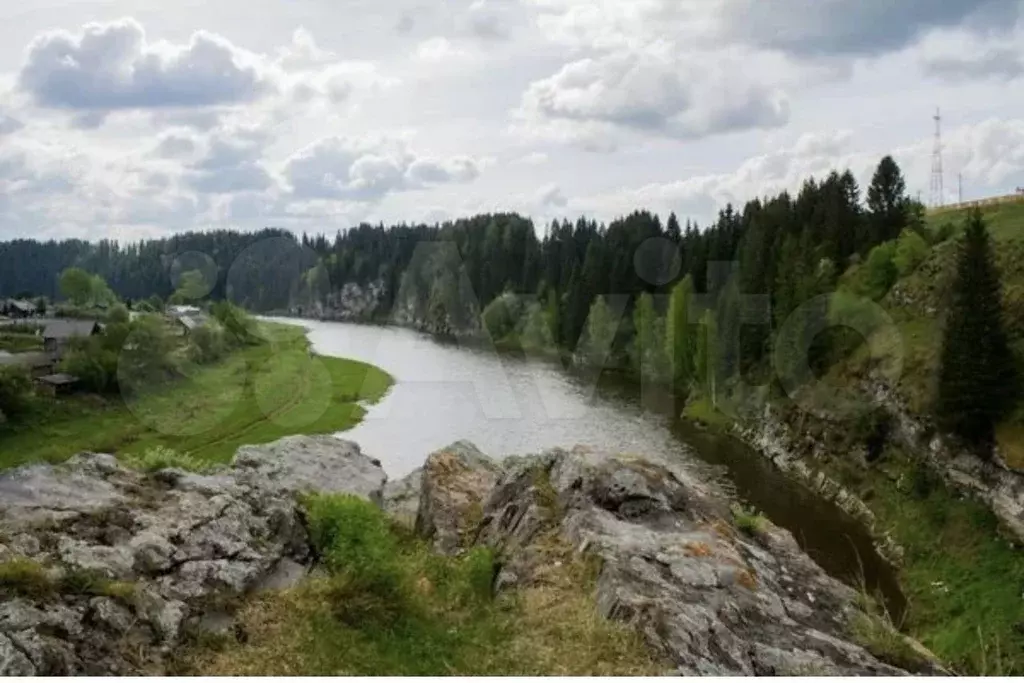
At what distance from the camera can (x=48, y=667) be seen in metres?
7.49

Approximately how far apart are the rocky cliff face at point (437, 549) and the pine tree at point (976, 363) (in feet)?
77.2

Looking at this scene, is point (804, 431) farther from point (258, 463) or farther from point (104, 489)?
point (104, 489)

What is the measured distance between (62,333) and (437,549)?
4960 centimetres

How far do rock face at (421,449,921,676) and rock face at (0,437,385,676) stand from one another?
3.20 metres

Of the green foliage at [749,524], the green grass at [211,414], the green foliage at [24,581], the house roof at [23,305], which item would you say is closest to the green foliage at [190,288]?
the house roof at [23,305]

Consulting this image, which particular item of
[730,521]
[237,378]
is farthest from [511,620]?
[237,378]

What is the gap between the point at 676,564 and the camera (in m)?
10.1

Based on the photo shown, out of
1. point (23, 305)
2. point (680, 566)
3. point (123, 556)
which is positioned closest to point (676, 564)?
point (680, 566)

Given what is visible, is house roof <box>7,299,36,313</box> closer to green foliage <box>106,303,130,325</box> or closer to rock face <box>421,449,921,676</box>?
green foliage <box>106,303,130,325</box>

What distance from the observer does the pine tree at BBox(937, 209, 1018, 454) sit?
103ft

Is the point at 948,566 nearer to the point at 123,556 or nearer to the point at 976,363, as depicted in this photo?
the point at 976,363

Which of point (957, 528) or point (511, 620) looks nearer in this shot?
point (511, 620)

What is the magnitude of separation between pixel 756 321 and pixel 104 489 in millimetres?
47856

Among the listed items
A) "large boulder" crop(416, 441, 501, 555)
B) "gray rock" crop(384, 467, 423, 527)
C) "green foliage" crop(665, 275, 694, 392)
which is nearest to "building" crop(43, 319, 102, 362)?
"green foliage" crop(665, 275, 694, 392)
